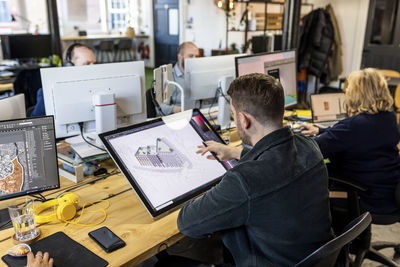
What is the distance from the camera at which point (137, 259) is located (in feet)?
4.05

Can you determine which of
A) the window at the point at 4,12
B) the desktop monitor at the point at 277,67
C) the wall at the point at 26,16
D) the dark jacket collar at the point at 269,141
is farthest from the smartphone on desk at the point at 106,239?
the window at the point at 4,12

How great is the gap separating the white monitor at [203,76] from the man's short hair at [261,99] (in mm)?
1256

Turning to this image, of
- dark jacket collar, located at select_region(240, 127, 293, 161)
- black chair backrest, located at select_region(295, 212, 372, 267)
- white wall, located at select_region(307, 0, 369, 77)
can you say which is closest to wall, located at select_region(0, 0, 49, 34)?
white wall, located at select_region(307, 0, 369, 77)

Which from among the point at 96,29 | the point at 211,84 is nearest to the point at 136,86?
the point at 211,84

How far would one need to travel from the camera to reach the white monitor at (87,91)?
5.99ft

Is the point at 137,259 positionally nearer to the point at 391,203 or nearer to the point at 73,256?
the point at 73,256

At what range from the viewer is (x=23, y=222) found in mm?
1308

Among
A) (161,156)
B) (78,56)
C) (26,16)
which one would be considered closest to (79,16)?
(26,16)

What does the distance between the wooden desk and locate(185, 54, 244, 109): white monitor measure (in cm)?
106

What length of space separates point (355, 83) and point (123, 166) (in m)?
1.49

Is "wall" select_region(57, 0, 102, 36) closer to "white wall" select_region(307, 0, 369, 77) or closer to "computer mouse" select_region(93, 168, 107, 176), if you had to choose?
"white wall" select_region(307, 0, 369, 77)

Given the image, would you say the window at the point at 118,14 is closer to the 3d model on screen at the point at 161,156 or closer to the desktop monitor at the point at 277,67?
the desktop monitor at the point at 277,67

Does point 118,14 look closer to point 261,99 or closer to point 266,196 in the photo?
point 261,99

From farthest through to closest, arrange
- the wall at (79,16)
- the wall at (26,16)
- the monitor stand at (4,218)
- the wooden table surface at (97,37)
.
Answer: the wall at (79,16)
the wooden table surface at (97,37)
the wall at (26,16)
the monitor stand at (4,218)
